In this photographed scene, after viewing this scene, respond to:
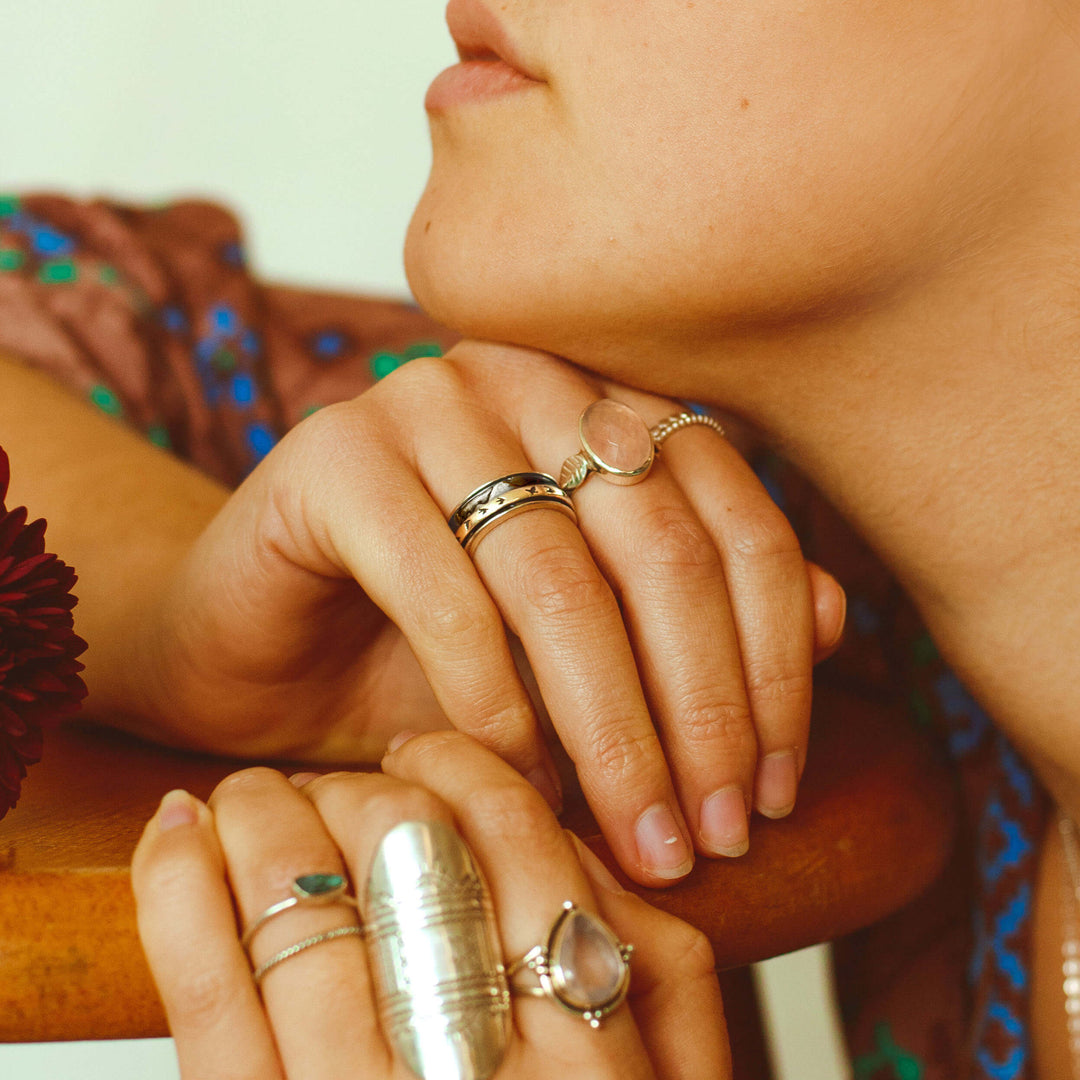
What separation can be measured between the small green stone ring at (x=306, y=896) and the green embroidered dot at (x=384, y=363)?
59 centimetres

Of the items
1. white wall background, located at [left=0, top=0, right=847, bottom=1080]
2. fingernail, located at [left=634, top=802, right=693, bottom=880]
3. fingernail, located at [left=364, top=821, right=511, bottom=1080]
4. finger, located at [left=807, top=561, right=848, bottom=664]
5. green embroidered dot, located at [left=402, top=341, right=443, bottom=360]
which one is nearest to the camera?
fingernail, located at [left=364, top=821, right=511, bottom=1080]

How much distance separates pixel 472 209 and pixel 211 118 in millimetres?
1299

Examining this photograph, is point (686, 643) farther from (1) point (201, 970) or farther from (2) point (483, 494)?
(1) point (201, 970)

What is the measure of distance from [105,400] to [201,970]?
613 millimetres

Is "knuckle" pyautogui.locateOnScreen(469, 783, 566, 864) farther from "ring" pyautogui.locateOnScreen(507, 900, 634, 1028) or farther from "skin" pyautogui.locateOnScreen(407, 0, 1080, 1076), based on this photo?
"skin" pyautogui.locateOnScreen(407, 0, 1080, 1076)

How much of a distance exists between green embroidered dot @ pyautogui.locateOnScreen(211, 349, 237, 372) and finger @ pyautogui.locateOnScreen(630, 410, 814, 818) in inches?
20.0

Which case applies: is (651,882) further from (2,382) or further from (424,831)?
(2,382)

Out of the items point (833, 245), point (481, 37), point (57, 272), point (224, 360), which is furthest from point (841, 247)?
point (57, 272)

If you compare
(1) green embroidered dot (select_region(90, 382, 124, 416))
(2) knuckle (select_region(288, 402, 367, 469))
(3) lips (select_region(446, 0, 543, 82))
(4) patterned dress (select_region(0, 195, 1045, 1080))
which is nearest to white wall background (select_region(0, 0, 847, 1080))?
(4) patterned dress (select_region(0, 195, 1045, 1080))

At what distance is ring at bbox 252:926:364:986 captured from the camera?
347mm

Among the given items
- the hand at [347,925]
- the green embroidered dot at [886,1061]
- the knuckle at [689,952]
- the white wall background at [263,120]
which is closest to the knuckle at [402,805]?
the hand at [347,925]

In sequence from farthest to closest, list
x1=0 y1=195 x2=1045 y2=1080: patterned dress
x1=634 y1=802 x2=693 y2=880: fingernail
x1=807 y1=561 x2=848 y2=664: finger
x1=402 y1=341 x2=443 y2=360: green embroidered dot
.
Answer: x1=402 y1=341 x2=443 y2=360: green embroidered dot
x1=0 y1=195 x2=1045 y2=1080: patterned dress
x1=807 y1=561 x2=848 y2=664: finger
x1=634 y1=802 x2=693 y2=880: fingernail

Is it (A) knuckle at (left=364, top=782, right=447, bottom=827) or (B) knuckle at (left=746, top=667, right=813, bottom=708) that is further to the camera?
(B) knuckle at (left=746, top=667, right=813, bottom=708)

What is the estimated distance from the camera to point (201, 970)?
0.35 m
